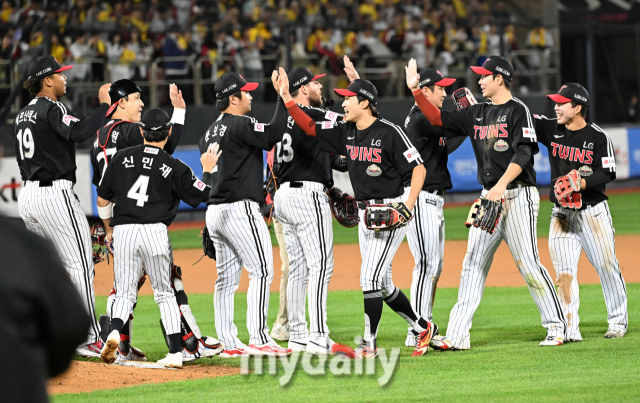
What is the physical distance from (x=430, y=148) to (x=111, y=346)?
3.35 metres

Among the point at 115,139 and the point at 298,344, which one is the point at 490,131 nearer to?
the point at 298,344

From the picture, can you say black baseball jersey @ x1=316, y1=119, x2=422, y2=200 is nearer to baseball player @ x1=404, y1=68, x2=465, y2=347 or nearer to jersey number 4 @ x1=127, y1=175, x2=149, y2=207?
baseball player @ x1=404, y1=68, x2=465, y2=347

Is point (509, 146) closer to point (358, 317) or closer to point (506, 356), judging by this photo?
point (506, 356)

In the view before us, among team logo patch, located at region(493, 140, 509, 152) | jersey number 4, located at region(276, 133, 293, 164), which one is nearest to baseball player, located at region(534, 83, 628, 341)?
team logo patch, located at region(493, 140, 509, 152)

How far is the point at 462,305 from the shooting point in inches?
271

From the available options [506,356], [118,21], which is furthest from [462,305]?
[118,21]

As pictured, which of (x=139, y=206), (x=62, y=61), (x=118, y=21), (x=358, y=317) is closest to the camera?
(x=139, y=206)

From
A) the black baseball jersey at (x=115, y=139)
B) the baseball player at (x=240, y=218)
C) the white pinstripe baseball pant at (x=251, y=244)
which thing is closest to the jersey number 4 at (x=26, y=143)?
the black baseball jersey at (x=115, y=139)

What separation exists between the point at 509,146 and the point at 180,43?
13030 mm

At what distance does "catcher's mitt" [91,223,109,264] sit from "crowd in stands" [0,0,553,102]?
8.91 meters

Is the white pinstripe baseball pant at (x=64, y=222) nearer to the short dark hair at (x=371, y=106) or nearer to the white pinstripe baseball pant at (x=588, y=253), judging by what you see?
the short dark hair at (x=371, y=106)

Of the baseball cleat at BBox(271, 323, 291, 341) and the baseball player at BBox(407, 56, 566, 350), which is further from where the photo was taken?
the baseball cleat at BBox(271, 323, 291, 341)

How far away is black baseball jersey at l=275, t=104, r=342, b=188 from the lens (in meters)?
6.96

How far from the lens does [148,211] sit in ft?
20.4
